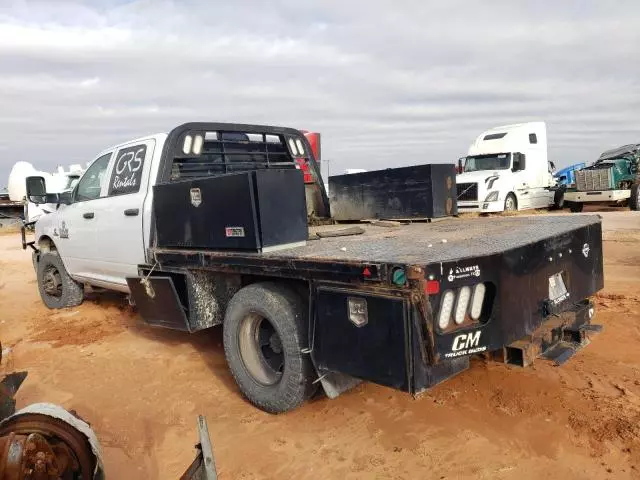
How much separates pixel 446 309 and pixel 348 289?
543 millimetres

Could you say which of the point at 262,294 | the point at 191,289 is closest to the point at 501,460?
the point at 262,294

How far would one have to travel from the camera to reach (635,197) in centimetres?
2039

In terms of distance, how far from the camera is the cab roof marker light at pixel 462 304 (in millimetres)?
2957

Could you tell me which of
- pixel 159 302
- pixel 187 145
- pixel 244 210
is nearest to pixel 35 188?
pixel 187 145

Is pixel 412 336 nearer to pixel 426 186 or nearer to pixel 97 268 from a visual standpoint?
pixel 426 186

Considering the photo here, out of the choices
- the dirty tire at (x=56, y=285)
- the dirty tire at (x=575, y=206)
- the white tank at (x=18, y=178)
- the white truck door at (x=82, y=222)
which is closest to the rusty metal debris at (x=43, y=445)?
the white truck door at (x=82, y=222)

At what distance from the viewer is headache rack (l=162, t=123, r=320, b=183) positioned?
524 centimetres

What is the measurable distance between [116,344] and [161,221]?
2033 millimetres

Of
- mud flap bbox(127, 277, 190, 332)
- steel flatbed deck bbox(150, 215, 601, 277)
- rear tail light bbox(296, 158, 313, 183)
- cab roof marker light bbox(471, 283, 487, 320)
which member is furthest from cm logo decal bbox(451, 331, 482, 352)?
rear tail light bbox(296, 158, 313, 183)

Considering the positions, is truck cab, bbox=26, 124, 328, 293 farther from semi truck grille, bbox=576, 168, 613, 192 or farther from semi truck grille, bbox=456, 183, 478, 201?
semi truck grille, bbox=576, 168, 613, 192

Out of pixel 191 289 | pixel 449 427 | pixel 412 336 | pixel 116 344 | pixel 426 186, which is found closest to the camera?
pixel 412 336

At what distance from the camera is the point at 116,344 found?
6.07m

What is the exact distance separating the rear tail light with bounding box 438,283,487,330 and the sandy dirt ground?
0.87m

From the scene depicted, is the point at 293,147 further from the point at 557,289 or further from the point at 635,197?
the point at 635,197
